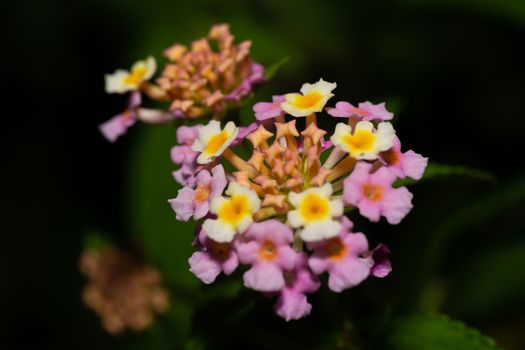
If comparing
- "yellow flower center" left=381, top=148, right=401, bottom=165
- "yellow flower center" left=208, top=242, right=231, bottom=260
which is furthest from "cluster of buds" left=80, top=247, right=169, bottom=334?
"yellow flower center" left=381, top=148, right=401, bottom=165

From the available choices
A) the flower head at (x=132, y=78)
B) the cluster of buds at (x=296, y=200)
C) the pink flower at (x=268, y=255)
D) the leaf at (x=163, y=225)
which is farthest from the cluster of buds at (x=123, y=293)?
the pink flower at (x=268, y=255)

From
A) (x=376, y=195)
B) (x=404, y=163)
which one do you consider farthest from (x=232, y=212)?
(x=404, y=163)

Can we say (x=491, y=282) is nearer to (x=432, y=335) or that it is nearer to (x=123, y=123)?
(x=432, y=335)

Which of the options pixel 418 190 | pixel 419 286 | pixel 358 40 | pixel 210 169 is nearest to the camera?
pixel 210 169

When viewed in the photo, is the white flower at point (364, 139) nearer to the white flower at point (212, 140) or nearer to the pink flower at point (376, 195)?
the pink flower at point (376, 195)

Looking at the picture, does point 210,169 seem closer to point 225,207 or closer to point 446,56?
point 225,207

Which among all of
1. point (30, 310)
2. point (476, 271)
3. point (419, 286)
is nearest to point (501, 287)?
point (476, 271)

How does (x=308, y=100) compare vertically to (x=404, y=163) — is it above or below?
above

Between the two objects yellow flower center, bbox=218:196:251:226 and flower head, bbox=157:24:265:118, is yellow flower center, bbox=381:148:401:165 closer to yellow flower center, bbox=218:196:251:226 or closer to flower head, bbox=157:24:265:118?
yellow flower center, bbox=218:196:251:226
